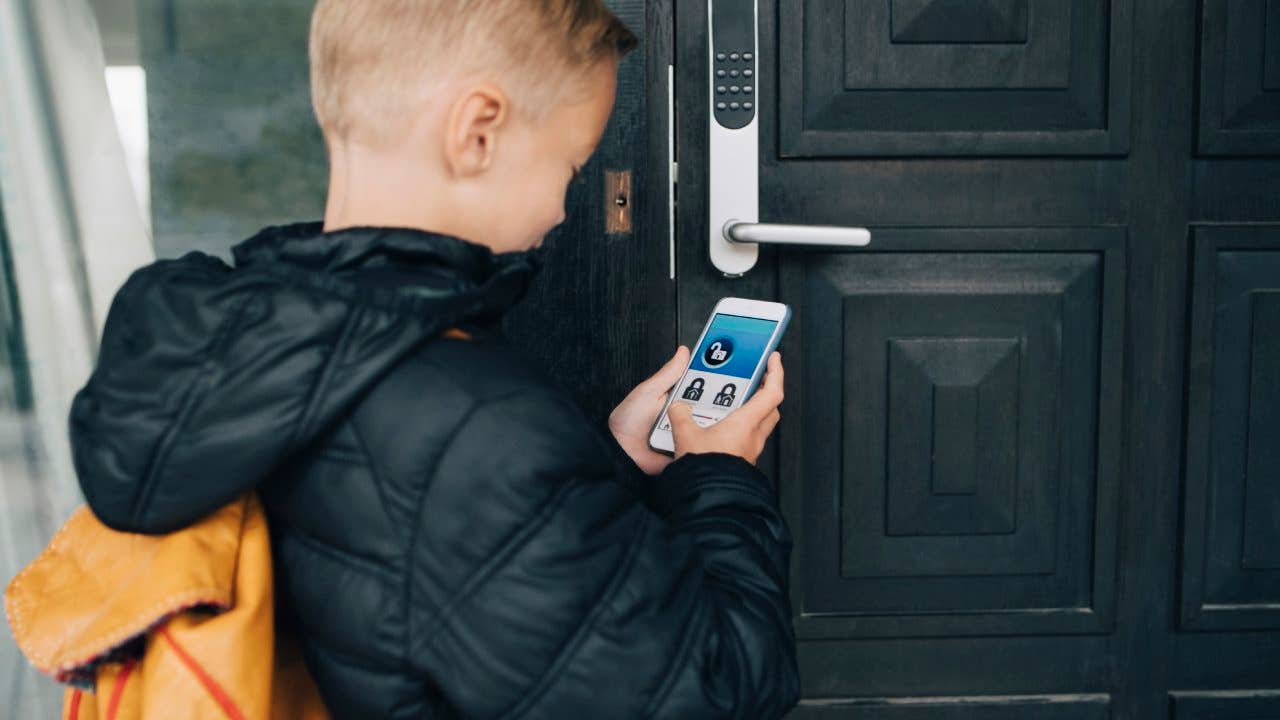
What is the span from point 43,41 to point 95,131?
0.13 metres

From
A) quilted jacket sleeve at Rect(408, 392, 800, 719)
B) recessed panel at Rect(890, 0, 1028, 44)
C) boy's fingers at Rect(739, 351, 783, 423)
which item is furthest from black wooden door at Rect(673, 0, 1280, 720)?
quilted jacket sleeve at Rect(408, 392, 800, 719)

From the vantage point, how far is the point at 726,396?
101 centimetres

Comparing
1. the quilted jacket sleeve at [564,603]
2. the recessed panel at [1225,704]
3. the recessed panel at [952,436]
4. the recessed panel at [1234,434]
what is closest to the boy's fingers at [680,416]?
the quilted jacket sleeve at [564,603]

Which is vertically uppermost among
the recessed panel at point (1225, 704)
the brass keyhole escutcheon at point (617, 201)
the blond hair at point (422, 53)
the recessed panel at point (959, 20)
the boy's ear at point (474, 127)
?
the recessed panel at point (959, 20)

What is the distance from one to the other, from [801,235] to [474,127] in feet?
1.88

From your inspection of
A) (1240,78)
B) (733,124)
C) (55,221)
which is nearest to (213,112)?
(55,221)

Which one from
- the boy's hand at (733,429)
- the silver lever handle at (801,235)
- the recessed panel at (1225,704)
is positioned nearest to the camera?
the boy's hand at (733,429)

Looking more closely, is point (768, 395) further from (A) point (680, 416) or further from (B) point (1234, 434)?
(B) point (1234, 434)

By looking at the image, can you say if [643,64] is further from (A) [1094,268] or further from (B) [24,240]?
(B) [24,240]

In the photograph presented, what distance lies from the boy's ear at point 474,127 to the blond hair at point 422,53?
2cm

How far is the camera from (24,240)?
1324 mm

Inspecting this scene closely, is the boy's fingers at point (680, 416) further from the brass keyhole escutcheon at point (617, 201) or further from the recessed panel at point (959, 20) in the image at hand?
the recessed panel at point (959, 20)

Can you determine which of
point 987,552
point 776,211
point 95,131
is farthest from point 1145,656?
point 95,131

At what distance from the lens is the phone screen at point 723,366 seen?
1.01 meters
